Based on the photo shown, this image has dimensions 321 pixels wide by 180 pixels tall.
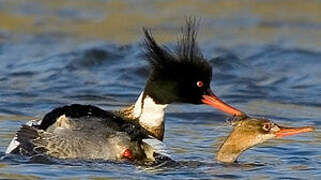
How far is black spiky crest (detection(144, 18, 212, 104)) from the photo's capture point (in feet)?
42.4

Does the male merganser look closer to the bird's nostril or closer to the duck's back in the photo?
the duck's back

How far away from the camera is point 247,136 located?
42.5 ft

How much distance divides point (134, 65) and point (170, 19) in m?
3.05

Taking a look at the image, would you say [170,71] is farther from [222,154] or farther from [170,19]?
[170,19]

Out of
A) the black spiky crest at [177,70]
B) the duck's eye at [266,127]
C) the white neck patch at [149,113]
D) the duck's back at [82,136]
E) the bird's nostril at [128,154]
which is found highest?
the black spiky crest at [177,70]

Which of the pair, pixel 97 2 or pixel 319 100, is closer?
pixel 319 100

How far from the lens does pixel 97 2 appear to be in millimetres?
24078

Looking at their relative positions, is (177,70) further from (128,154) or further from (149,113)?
(128,154)

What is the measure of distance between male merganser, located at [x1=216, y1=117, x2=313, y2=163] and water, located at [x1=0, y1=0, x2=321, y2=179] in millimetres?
→ 134

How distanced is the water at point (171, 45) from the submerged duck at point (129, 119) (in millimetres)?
145

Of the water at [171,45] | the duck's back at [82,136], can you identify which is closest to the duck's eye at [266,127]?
the water at [171,45]

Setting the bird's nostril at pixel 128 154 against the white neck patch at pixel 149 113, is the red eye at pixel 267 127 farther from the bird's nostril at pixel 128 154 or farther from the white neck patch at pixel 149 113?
the bird's nostril at pixel 128 154

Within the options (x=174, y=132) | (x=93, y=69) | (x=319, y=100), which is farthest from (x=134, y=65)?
(x=174, y=132)

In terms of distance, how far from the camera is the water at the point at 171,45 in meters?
12.8
